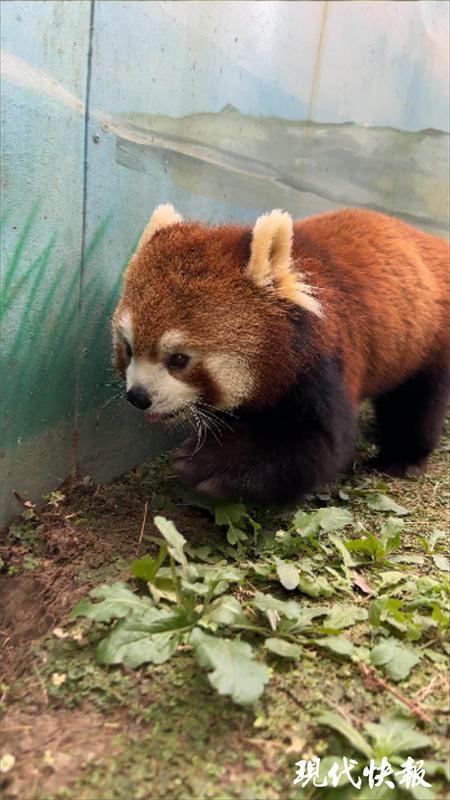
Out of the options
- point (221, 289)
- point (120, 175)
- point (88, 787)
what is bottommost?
point (88, 787)

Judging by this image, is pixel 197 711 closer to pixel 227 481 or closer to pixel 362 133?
pixel 227 481

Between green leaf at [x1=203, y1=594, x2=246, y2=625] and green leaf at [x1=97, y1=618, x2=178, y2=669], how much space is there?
0.15 meters

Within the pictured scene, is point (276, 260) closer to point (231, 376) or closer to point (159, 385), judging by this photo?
point (231, 376)

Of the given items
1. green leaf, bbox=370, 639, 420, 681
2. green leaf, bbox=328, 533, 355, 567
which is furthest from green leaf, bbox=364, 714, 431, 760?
green leaf, bbox=328, 533, 355, 567

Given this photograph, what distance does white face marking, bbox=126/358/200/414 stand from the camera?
112 inches

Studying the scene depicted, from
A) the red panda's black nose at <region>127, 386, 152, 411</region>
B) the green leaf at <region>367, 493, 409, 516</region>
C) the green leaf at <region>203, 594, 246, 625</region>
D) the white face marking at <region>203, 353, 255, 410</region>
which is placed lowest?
the green leaf at <region>367, 493, 409, 516</region>

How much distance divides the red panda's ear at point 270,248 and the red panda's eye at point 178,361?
1.56 ft

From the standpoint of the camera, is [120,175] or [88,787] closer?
[88,787]

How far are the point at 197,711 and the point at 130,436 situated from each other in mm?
1945

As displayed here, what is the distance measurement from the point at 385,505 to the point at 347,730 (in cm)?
172

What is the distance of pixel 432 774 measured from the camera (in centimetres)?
182

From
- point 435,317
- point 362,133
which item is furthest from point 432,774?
point 362,133

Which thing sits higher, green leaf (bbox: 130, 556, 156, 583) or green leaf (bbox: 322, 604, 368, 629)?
green leaf (bbox: 130, 556, 156, 583)

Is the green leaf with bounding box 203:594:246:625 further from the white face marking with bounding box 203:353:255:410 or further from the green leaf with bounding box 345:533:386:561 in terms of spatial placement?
the white face marking with bounding box 203:353:255:410
